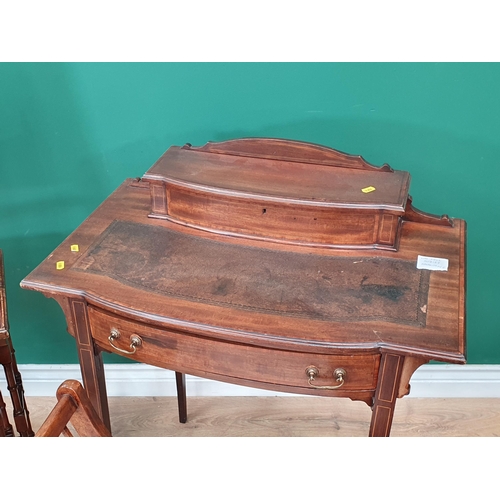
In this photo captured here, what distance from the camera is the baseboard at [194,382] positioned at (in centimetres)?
212

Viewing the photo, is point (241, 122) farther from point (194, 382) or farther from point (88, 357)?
point (194, 382)

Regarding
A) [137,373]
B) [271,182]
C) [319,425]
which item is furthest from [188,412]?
[271,182]

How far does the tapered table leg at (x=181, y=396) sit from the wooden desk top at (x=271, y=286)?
745 mm

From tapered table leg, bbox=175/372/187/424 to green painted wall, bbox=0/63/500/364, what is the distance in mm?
653

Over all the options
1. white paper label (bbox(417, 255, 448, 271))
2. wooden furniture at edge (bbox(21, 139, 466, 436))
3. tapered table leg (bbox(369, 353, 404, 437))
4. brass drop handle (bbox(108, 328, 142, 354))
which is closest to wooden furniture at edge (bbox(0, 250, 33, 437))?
wooden furniture at edge (bbox(21, 139, 466, 436))

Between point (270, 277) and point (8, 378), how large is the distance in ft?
2.68

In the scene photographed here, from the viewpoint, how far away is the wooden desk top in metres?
1.12

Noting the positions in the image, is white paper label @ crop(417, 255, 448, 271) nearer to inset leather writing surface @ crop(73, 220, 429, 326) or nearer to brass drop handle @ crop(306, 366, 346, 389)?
inset leather writing surface @ crop(73, 220, 429, 326)

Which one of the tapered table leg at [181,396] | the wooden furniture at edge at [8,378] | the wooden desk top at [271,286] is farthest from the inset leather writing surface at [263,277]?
the tapered table leg at [181,396]

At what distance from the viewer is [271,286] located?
1.25 meters

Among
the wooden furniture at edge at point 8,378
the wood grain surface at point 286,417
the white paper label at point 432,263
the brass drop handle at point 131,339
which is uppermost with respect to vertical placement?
the white paper label at point 432,263

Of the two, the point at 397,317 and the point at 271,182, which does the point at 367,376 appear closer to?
the point at 397,317

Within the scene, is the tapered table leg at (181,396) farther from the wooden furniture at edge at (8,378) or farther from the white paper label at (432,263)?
the white paper label at (432,263)

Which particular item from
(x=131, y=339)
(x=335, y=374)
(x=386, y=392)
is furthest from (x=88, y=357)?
(x=386, y=392)
